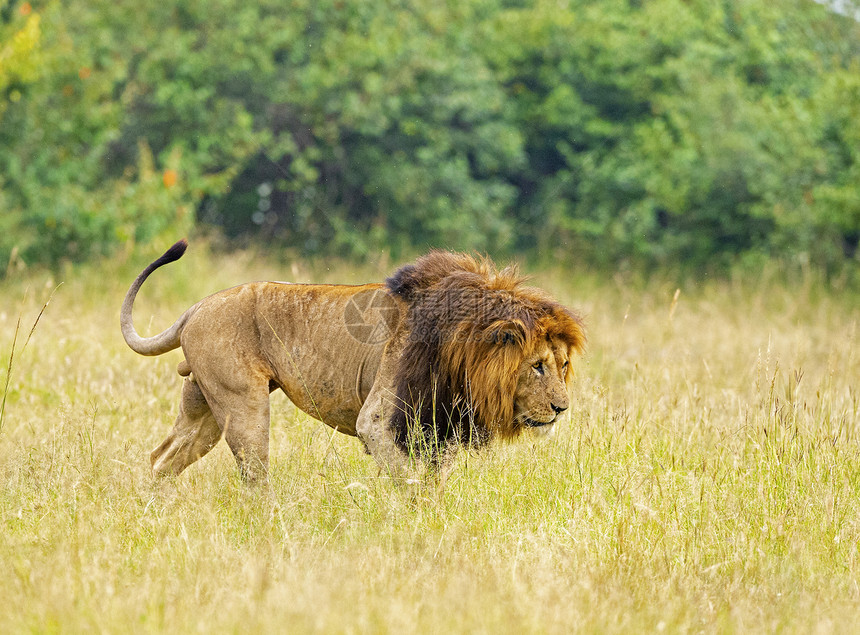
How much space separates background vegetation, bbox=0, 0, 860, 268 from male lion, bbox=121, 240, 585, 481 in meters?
8.81

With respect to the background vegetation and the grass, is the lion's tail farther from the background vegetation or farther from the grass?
the background vegetation

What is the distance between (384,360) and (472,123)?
15.2 meters

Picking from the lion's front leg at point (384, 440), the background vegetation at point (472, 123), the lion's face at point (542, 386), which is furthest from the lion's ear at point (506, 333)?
the background vegetation at point (472, 123)

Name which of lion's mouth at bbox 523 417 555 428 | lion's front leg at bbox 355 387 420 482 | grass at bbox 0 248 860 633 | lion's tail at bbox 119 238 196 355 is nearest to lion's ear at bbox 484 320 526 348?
lion's mouth at bbox 523 417 555 428

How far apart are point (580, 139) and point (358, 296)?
16396 millimetres

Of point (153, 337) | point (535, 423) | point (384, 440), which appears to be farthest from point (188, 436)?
point (535, 423)

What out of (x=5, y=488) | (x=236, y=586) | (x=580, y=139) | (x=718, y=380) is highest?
(x=580, y=139)

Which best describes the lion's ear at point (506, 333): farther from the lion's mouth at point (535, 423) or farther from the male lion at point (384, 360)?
the lion's mouth at point (535, 423)

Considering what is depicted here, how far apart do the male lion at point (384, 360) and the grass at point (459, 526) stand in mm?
274

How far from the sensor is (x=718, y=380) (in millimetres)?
7992

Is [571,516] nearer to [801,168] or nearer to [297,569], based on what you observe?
[297,569]

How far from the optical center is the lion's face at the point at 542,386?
4.77m

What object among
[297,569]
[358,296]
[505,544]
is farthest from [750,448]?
[297,569]

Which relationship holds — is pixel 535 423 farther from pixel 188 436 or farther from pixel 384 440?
pixel 188 436
